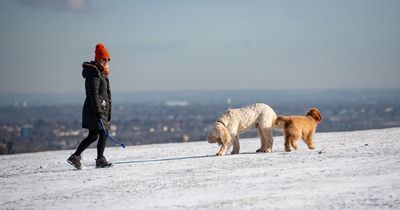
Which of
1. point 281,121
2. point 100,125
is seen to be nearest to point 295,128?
point 281,121

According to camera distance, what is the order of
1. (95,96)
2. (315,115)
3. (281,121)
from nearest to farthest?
(95,96), (281,121), (315,115)

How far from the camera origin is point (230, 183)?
8.60 metres

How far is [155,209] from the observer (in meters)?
7.43

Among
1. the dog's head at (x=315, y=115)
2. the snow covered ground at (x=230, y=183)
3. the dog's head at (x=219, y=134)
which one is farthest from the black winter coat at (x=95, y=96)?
the dog's head at (x=315, y=115)

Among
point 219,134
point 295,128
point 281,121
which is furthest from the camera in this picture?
point 281,121

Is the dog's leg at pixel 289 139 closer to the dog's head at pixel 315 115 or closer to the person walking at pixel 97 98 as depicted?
the dog's head at pixel 315 115

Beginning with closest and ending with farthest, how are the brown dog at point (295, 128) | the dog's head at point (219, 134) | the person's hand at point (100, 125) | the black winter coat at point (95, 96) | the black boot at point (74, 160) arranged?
the black winter coat at point (95, 96) < the person's hand at point (100, 125) < the black boot at point (74, 160) < the brown dog at point (295, 128) < the dog's head at point (219, 134)

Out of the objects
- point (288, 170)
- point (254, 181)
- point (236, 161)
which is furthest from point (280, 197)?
point (236, 161)

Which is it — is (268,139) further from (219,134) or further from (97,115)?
(97,115)

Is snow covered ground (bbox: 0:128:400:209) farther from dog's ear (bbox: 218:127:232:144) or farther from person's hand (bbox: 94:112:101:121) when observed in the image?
person's hand (bbox: 94:112:101:121)

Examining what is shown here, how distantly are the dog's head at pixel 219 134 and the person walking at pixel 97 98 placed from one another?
2175 millimetres

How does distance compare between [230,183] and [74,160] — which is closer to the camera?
[230,183]

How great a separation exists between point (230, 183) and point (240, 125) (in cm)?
366

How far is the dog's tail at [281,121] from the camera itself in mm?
11727
